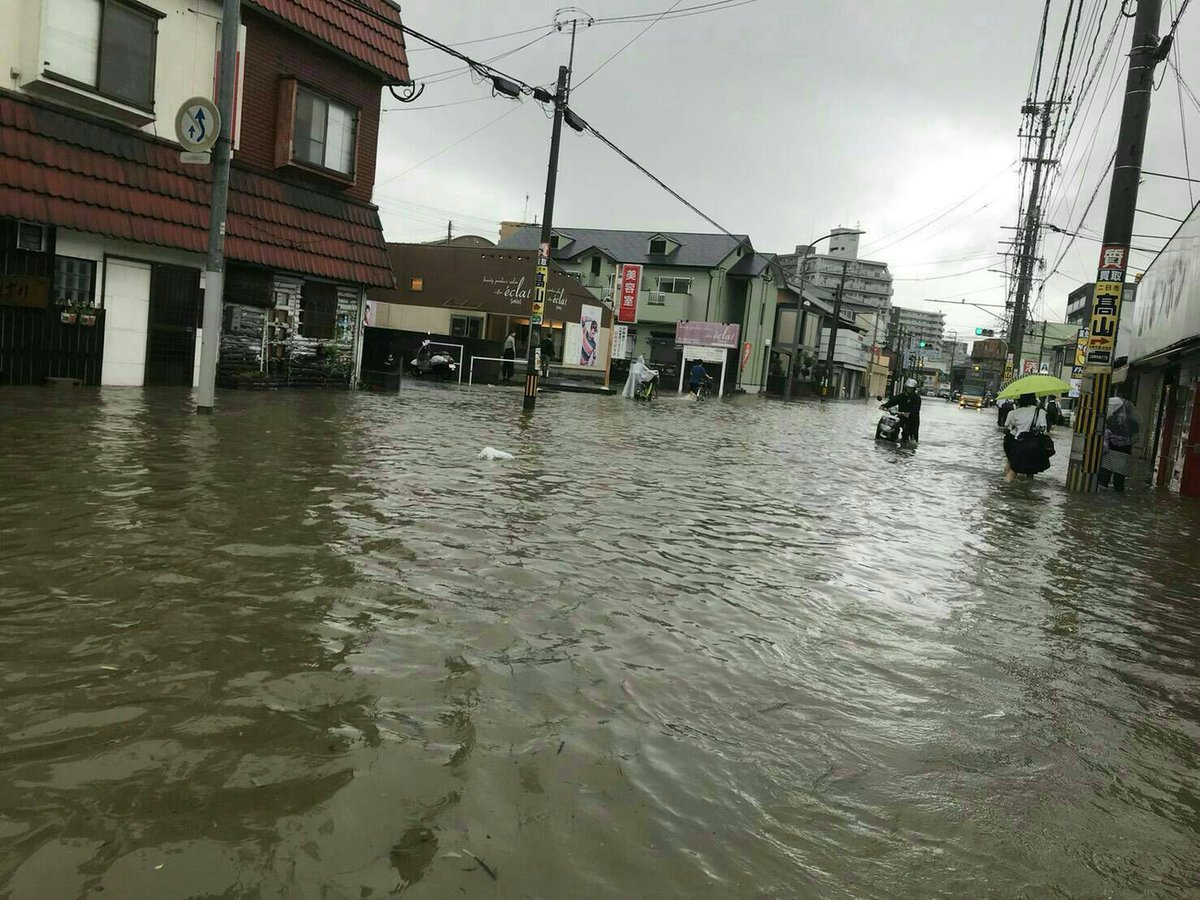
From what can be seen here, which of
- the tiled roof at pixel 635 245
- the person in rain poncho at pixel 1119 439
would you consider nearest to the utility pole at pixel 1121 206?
the person in rain poncho at pixel 1119 439

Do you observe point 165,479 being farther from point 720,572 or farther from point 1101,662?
point 1101,662

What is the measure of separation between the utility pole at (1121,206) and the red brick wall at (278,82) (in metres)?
15.5

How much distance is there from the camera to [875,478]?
14070 millimetres

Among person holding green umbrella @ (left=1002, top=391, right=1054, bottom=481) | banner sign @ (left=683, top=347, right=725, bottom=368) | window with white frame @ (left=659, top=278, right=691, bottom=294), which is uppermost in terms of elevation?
window with white frame @ (left=659, top=278, right=691, bottom=294)

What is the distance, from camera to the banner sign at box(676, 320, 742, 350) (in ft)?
153

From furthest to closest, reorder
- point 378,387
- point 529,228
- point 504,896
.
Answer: point 529,228 → point 378,387 → point 504,896

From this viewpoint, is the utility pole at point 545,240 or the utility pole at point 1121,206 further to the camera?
the utility pole at point 545,240

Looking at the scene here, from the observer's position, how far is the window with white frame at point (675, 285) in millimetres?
56750

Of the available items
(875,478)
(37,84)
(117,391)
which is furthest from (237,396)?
(875,478)

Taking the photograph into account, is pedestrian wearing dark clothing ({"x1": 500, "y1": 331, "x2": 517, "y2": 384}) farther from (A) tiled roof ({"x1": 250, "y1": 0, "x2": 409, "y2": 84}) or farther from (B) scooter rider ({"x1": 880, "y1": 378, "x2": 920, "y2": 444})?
(B) scooter rider ({"x1": 880, "y1": 378, "x2": 920, "y2": 444})

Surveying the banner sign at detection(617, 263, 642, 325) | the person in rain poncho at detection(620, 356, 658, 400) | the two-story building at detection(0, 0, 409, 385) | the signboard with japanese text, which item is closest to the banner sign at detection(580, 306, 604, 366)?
the person in rain poncho at detection(620, 356, 658, 400)

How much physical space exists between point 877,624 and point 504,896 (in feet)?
12.2

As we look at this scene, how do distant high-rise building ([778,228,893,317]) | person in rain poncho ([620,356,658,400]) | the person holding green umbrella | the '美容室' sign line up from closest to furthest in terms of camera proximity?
the '美容室' sign < the person holding green umbrella < person in rain poncho ([620,356,658,400]) < distant high-rise building ([778,228,893,317])

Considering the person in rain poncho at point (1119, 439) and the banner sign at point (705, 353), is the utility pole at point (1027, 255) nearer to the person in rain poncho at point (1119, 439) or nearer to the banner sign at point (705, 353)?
the banner sign at point (705, 353)
